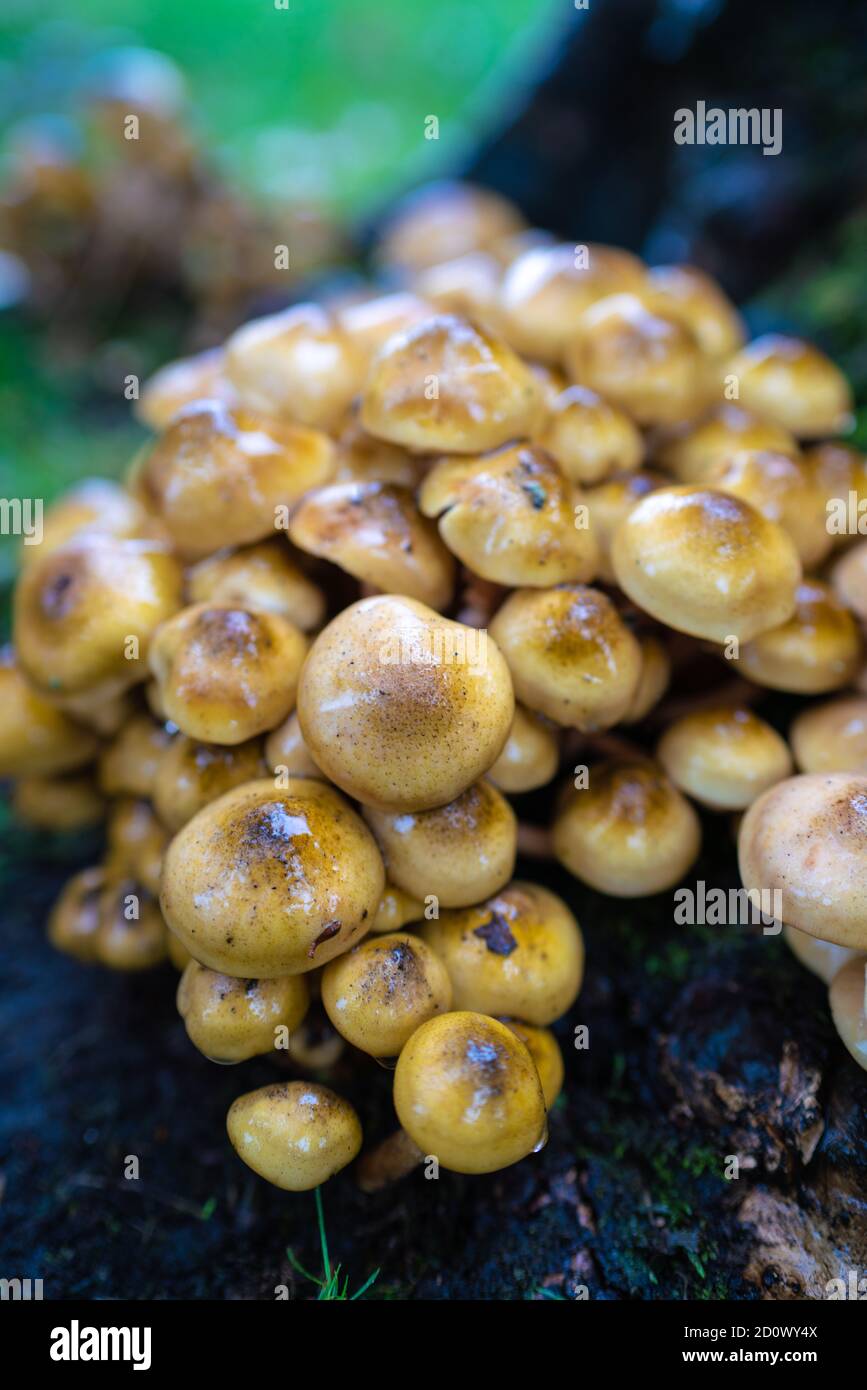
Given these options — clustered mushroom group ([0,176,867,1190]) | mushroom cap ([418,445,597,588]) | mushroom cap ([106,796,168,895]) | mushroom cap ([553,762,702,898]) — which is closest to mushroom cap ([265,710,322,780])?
clustered mushroom group ([0,176,867,1190])

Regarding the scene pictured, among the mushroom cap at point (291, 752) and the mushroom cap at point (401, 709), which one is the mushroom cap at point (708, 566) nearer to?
the mushroom cap at point (401, 709)

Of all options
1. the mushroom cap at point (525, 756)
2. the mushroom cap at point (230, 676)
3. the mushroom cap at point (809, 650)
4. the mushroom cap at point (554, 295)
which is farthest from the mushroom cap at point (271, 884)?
the mushroom cap at point (554, 295)

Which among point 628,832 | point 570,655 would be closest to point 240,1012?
point 628,832

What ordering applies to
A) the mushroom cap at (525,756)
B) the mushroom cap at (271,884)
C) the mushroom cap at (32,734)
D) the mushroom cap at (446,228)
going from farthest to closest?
the mushroom cap at (446,228), the mushroom cap at (32,734), the mushroom cap at (525,756), the mushroom cap at (271,884)

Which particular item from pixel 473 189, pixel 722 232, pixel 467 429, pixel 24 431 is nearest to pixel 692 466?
pixel 467 429

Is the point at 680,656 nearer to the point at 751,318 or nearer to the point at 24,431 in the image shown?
the point at 751,318

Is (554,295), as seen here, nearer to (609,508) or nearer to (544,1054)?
(609,508)

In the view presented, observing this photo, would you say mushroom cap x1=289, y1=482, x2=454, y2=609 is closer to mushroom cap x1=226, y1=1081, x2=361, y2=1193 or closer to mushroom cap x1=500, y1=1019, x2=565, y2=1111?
mushroom cap x1=500, y1=1019, x2=565, y2=1111
